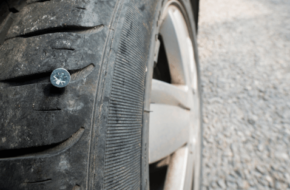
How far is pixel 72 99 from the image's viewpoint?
1.07 ft

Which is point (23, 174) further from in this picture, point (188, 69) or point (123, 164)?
point (188, 69)

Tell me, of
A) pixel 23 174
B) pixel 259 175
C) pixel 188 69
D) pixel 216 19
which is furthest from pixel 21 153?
pixel 216 19

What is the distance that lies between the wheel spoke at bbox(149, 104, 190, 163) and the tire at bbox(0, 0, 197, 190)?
0.19 m

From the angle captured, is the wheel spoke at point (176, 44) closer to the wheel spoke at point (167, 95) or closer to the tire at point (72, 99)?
the wheel spoke at point (167, 95)

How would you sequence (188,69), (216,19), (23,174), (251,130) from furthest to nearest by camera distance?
1. (216,19)
2. (251,130)
3. (188,69)
4. (23,174)

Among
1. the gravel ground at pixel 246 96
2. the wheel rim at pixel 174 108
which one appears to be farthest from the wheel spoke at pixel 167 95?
the gravel ground at pixel 246 96

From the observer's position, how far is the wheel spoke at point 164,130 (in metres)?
0.61

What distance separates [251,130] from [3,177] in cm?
142

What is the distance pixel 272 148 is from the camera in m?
1.23

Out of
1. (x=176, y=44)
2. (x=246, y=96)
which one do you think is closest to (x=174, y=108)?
(x=176, y=44)

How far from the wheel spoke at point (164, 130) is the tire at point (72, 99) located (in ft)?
0.61

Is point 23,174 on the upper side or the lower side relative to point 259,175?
upper

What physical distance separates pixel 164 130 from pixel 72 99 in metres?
0.41

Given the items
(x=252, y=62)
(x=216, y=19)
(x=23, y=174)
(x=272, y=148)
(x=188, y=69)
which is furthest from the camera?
(x=216, y=19)
